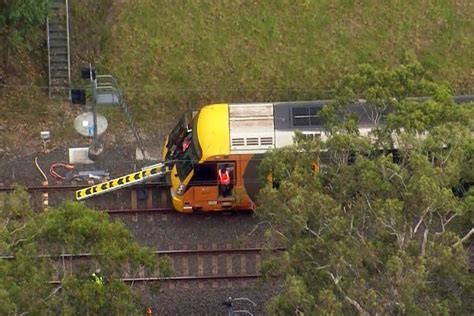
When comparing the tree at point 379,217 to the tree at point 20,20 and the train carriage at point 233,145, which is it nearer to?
the train carriage at point 233,145

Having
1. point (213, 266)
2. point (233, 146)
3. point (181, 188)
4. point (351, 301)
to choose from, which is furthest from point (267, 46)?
point (351, 301)

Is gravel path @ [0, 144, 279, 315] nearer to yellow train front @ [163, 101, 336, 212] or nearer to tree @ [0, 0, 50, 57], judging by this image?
yellow train front @ [163, 101, 336, 212]

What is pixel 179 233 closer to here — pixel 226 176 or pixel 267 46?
pixel 226 176

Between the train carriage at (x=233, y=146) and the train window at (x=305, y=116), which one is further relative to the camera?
the train window at (x=305, y=116)

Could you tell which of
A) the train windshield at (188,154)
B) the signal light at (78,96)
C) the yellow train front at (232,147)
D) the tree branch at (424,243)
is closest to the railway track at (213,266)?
the yellow train front at (232,147)

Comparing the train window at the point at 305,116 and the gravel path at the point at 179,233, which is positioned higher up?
the train window at the point at 305,116

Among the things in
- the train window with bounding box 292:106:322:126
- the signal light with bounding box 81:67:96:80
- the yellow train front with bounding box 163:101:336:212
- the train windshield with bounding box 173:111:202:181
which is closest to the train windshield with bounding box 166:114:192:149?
the train windshield with bounding box 173:111:202:181

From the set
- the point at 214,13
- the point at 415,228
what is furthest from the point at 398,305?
the point at 214,13
